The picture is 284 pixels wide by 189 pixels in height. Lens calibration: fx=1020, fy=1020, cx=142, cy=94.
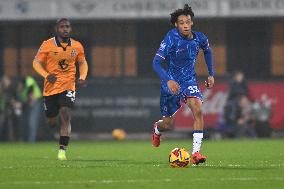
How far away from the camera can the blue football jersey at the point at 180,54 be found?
14047 mm

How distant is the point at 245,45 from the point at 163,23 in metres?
2.51

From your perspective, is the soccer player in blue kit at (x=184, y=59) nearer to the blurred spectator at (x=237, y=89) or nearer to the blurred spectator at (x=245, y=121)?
the blurred spectator at (x=237, y=89)

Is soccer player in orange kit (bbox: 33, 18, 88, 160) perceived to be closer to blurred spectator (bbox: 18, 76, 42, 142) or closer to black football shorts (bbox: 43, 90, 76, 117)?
black football shorts (bbox: 43, 90, 76, 117)

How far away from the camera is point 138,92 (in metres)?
29.0

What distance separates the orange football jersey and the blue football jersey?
9.39ft

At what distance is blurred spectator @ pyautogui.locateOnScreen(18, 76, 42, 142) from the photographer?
26492 mm

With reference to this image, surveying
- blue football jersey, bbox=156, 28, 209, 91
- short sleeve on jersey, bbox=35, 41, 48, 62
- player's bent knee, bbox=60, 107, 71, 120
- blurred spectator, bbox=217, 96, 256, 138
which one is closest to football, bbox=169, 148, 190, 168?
blue football jersey, bbox=156, 28, 209, 91

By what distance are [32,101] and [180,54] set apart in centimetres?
1294

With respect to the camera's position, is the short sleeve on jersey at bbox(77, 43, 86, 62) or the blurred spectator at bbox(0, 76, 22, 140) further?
the blurred spectator at bbox(0, 76, 22, 140)

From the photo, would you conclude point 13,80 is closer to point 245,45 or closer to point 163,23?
point 163,23

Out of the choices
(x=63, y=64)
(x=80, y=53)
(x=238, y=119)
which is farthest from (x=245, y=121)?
(x=63, y=64)

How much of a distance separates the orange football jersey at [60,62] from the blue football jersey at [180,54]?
2.86m

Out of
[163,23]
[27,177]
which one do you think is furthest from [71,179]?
[163,23]

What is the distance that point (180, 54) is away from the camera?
14.2m
